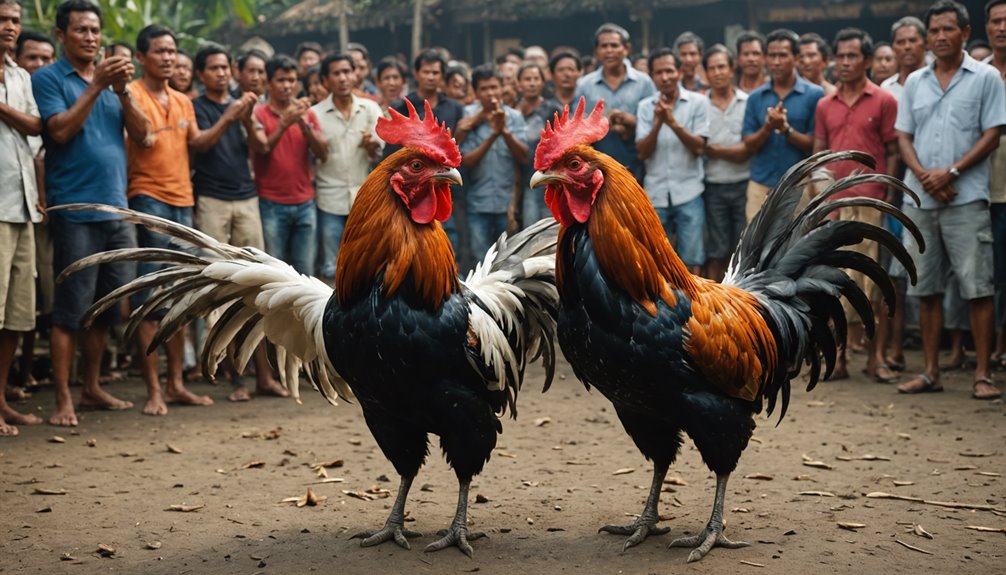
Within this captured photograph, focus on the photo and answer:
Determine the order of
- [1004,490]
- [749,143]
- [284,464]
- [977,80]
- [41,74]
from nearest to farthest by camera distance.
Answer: [1004,490], [284,464], [41,74], [977,80], [749,143]

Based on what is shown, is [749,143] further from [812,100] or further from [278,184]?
[278,184]

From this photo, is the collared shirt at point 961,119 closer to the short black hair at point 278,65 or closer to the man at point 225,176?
the short black hair at point 278,65

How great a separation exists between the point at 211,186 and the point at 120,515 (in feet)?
10.1

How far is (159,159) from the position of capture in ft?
22.2

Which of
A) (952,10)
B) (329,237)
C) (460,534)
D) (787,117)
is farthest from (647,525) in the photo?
(787,117)

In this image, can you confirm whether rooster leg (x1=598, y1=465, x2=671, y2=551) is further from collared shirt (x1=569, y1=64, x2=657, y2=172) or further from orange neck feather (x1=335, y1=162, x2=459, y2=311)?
collared shirt (x1=569, y1=64, x2=657, y2=172)

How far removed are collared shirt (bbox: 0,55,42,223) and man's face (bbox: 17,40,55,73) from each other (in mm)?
1097

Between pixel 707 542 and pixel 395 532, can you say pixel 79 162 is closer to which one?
pixel 395 532

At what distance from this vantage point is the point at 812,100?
782 cm

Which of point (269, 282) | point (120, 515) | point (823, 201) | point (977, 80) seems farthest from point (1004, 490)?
point (120, 515)

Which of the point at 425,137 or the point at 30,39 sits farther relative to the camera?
the point at 30,39

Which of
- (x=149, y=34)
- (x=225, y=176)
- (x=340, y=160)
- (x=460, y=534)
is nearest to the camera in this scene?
(x=460, y=534)

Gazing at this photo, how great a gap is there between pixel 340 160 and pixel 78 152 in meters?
2.08

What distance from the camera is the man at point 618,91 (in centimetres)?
848
